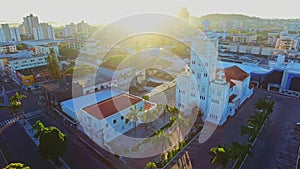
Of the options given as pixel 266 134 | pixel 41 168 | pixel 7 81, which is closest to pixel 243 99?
pixel 266 134

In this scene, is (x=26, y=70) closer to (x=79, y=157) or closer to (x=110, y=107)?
(x=110, y=107)

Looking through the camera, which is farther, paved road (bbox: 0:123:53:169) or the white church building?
the white church building

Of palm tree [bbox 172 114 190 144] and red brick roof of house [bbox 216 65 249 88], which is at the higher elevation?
red brick roof of house [bbox 216 65 249 88]

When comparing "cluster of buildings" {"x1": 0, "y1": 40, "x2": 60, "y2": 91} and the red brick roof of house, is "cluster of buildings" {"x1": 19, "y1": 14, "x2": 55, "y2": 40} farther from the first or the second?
the red brick roof of house

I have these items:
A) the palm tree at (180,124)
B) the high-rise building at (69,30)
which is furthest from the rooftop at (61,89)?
the high-rise building at (69,30)

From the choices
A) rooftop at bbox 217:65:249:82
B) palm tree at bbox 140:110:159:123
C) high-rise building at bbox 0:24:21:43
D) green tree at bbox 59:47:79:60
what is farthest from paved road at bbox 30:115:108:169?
high-rise building at bbox 0:24:21:43

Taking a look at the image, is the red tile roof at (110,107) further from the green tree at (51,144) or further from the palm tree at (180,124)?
the palm tree at (180,124)
